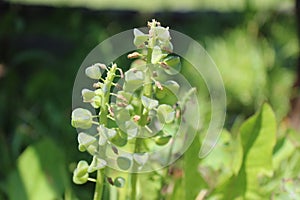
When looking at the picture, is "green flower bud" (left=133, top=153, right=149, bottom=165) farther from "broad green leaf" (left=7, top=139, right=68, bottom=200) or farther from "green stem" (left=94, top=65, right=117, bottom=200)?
"broad green leaf" (left=7, top=139, right=68, bottom=200)

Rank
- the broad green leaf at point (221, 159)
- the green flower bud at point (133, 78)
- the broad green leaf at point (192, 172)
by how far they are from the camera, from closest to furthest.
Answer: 1. the green flower bud at point (133, 78)
2. the broad green leaf at point (192, 172)
3. the broad green leaf at point (221, 159)

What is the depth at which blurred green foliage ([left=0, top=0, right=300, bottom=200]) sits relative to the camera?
2.84 ft

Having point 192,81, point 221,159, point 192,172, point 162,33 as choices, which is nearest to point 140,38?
point 162,33

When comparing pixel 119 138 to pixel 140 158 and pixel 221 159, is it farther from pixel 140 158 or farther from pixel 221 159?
pixel 221 159

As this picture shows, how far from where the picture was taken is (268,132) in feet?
2.82

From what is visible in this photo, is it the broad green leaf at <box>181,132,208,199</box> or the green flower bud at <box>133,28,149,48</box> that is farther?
the broad green leaf at <box>181,132,208,199</box>

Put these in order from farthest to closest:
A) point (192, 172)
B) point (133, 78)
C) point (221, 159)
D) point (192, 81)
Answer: point (192, 81), point (221, 159), point (192, 172), point (133, 78)

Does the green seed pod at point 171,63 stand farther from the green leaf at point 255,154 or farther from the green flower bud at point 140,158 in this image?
the green leaf at point 255,154

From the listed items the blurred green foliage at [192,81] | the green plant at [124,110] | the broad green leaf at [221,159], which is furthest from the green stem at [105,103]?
the broad green leaf at [221,159]

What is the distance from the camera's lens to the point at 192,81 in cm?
191

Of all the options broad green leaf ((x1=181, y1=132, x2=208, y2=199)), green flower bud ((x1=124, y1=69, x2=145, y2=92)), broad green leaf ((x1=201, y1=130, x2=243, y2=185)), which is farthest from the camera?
broad green leaf ((x1=201, y1=130, x2=243, y2=185))

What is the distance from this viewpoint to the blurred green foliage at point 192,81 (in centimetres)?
86

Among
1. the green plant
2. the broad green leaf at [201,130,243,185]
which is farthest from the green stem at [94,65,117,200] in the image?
the broad green leaf at [201,130,243,185]

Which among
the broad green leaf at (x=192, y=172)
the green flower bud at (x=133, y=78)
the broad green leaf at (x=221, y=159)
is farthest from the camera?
the broad green leaf at (x=221, y=159)
